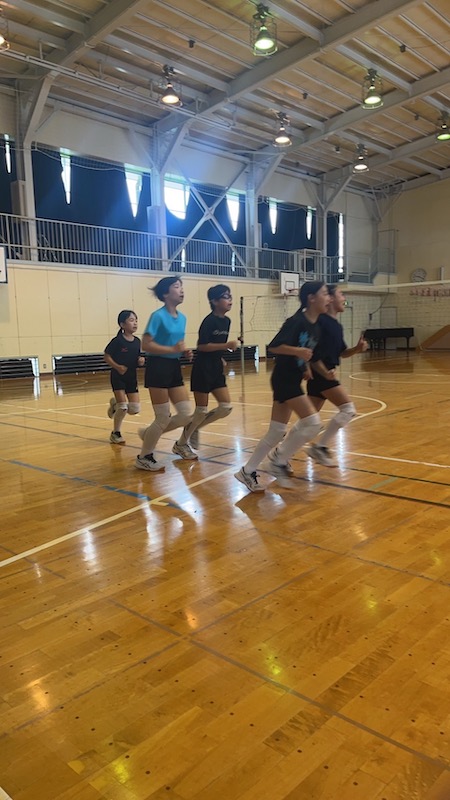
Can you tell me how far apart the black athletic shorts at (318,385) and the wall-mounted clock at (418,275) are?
82.8 feet

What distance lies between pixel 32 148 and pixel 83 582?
16839 mm

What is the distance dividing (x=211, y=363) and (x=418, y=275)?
2559cm

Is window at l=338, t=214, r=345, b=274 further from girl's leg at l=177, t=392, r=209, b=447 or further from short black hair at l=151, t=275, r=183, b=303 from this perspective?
short black hair at l=151, t=275, r=183, b=303

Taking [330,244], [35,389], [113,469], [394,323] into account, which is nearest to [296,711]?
[113,469]

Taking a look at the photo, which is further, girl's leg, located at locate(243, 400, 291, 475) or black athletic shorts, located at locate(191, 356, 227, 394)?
black athletic shorts, located at locate(191, 356, 227, 394)

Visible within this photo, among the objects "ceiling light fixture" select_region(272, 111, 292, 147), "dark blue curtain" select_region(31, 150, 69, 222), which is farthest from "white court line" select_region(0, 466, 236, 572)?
"dark blue curtain" select_region(31, 150, 69, 222)

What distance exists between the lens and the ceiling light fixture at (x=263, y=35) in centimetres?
1096

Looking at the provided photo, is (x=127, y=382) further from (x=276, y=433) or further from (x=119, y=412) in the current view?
(x=276, y=433)

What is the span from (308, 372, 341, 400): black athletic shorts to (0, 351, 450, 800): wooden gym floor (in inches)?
29.9

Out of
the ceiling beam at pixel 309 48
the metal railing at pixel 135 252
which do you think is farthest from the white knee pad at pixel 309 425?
the metal railing at pixel 135 252

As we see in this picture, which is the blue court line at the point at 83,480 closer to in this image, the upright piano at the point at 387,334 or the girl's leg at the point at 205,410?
the girl's leg at the point at 205,410

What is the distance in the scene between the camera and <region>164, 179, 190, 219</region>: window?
2033cm

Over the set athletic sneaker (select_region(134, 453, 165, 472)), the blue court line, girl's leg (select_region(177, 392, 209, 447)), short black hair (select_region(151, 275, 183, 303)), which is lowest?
the blue court line

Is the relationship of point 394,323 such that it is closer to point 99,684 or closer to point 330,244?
point 330,244
